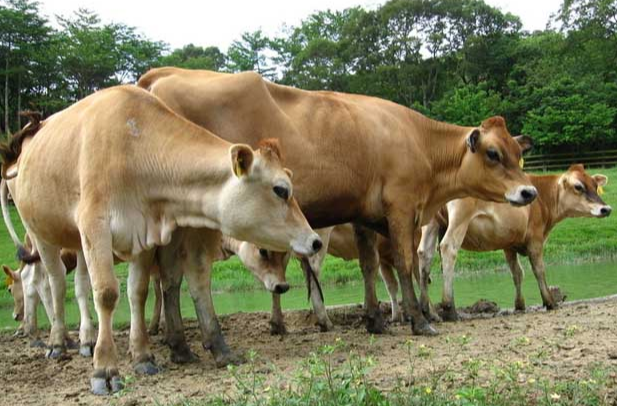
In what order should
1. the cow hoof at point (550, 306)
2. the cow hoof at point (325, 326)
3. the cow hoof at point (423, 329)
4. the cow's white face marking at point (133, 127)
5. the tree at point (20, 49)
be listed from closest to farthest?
the cow's white face marking at point (133, 127) < the cow hoof at point (423, 329) < the cow hoof at point (325, 326) < the cow hoof at point (550, 306) < the tree at point (20, 49)

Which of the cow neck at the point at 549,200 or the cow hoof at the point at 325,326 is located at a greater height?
the cow neck at the point at 549,200

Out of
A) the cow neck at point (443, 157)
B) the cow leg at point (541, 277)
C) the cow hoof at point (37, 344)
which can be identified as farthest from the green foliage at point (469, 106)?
the cow hoof at point (37, 344)

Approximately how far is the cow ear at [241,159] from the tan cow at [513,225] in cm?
476

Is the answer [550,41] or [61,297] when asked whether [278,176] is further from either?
[550,41]

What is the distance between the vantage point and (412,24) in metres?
57.9

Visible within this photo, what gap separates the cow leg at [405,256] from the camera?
326 inches

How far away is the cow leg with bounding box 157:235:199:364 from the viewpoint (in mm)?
7086

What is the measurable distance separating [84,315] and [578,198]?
793 centimetres

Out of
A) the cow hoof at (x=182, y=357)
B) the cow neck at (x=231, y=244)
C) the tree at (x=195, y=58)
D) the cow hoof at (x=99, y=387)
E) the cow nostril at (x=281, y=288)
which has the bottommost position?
the cow hoof at (x=182, y=357)

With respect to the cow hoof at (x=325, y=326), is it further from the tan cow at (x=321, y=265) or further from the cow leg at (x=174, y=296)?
the cow leg at (x=174, y=296)

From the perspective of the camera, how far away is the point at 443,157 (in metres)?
9.06

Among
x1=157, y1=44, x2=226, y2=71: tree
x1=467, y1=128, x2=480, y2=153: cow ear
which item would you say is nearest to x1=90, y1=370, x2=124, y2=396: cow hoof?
x1=467, y1=128, x2=480, y2=153: cow ear

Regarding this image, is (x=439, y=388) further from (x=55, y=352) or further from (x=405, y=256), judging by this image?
(x=55, y=352)

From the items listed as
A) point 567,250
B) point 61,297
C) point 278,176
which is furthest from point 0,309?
point 567,250
